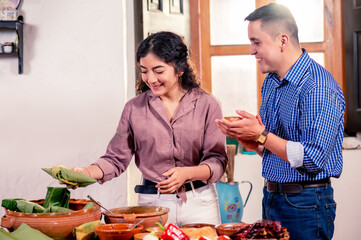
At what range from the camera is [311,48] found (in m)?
4.18

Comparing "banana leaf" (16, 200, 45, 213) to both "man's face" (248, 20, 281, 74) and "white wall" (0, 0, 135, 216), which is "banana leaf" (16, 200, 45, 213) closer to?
"man's face" (248, 20, 281, 74)

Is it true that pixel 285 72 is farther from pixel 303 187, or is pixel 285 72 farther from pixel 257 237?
pixel 257 237

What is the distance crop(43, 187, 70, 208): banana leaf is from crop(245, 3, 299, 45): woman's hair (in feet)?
3.71

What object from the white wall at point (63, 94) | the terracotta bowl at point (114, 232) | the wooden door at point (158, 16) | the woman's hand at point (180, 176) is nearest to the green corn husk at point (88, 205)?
the terracotta bowl at point (114, 232)

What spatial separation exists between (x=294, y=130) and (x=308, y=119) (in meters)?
0.13

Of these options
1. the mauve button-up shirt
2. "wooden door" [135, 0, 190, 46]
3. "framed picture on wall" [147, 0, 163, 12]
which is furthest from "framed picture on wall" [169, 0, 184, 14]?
the mauve button-up shirt

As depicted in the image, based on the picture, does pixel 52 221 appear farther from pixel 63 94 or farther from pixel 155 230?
pixel 63 94

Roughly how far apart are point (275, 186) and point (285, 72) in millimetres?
520

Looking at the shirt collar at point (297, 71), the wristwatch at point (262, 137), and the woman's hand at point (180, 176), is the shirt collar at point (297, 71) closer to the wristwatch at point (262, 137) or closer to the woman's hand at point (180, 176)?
the wristwatch at point (262, 137)

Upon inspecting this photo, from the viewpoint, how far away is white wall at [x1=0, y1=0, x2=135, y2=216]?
3.54m

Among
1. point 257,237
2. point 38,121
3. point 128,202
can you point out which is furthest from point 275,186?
point 38,121

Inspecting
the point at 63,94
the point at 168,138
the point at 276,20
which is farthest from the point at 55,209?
the point at 63,94

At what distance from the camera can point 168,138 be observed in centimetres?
230

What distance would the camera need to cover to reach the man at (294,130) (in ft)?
6.24
